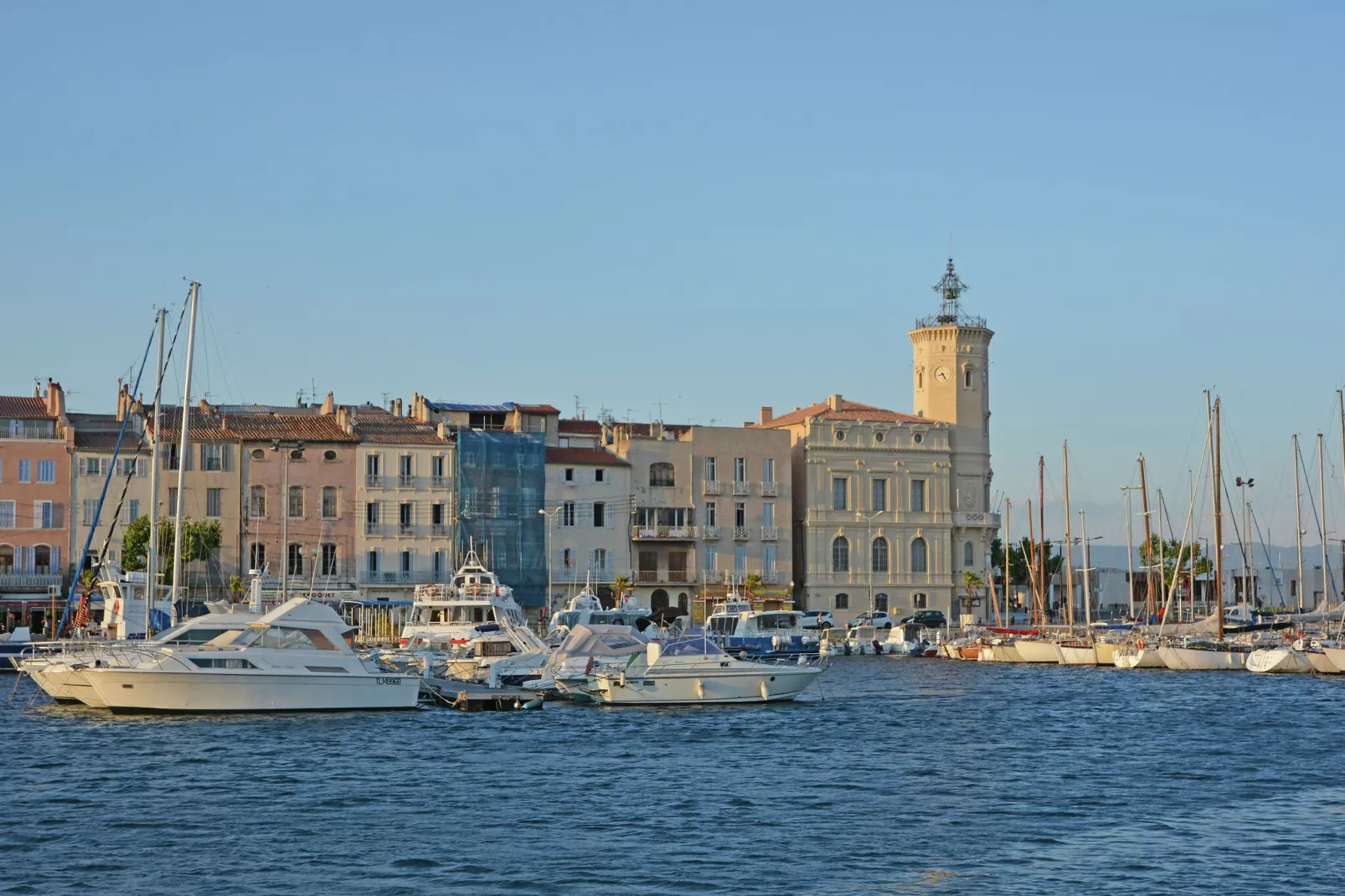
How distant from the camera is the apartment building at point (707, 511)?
295 feet

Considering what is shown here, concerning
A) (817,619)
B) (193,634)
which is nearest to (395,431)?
(817,619)

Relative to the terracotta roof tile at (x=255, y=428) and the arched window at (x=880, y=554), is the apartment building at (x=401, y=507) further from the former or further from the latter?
the arched window at (x=880, y=554)

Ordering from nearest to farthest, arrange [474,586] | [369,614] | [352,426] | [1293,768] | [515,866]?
[515,866] < [1293,768] < [474,586] < [369,614] < [352,426]

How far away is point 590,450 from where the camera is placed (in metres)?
89.4

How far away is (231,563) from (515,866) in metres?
58.0

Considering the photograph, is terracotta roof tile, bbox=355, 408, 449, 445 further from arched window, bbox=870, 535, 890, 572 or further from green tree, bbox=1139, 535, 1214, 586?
green tree, bbox=1139, 535, 1214, 586

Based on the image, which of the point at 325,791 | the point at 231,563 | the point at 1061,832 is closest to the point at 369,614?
the point at 231,563

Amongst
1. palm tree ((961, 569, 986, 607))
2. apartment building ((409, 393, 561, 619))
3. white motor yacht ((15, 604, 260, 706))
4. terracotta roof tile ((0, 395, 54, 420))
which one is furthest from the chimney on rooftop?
palm tree ((961, 569, 986, 607))

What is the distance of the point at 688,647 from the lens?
47.0m

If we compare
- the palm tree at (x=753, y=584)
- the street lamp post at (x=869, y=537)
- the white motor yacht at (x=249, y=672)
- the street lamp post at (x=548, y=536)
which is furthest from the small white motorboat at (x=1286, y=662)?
the white motor yacht at (x=249, y=672)

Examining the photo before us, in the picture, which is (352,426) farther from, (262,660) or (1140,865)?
(1140,865)

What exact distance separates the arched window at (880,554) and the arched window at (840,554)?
1.65 meters

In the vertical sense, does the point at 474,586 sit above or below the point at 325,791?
above

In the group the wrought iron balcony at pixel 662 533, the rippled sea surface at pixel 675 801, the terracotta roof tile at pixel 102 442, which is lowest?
the rippled sea surface at pixel 675 801
